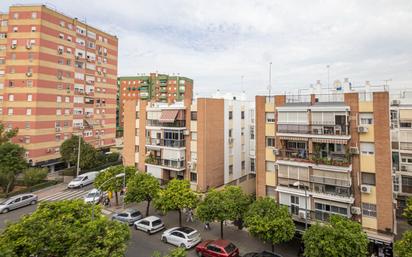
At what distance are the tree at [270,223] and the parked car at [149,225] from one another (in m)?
9.35

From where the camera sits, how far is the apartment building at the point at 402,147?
89.2 feet

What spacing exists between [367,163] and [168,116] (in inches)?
862

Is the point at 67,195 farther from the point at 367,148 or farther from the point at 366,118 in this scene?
the point at 366,118

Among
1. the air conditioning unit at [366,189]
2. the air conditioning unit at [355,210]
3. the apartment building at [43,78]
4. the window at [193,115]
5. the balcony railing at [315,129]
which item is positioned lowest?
the air conditioning unit at [355,210]

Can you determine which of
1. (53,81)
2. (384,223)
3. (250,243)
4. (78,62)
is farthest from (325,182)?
(78,62)

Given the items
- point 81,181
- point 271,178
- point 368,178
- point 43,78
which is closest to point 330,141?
point 368,178

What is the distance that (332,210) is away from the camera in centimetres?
2005

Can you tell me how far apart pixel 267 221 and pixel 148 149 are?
20.9m

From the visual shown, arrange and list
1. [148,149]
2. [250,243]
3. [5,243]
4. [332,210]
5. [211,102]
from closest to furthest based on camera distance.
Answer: [5,243] < [332,210] < [250,243] < [211,102] < [148,149]

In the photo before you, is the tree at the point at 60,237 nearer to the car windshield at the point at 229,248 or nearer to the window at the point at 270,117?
the car windshield at the point at 229,248

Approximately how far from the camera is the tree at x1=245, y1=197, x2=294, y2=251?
1809 centimetres

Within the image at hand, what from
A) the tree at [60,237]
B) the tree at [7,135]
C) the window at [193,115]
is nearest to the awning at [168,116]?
the window at [193,115]

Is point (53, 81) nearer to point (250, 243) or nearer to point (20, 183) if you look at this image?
point (20, 183)

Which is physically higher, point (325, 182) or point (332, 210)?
point (325, 182)
